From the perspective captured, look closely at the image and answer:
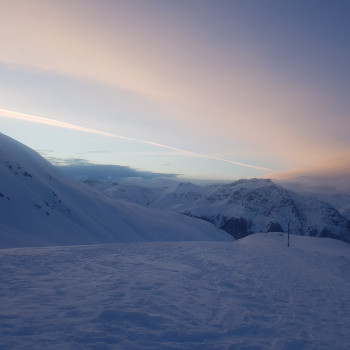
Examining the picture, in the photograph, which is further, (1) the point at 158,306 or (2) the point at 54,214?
(2) the point at 54,214

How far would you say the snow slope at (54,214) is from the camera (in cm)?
2760

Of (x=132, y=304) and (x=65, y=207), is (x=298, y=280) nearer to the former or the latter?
(x=132, y=304)

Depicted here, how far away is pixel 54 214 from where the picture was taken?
1314 inches

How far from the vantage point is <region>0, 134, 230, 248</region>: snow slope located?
90.5ft

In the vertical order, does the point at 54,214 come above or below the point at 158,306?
below

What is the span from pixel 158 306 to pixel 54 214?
28899 mm

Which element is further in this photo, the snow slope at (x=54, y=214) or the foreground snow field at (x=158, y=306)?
the snow slope at (x=54, y=214)

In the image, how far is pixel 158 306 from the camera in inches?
290

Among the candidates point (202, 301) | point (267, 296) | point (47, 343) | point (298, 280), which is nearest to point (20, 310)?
point (47, 343)

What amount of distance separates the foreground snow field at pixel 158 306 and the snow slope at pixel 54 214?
45.7 feet

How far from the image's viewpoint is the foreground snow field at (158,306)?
18.7ft

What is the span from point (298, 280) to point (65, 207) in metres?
30.1

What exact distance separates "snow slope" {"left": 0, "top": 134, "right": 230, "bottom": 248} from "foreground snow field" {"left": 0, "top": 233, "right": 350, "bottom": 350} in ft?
45.7

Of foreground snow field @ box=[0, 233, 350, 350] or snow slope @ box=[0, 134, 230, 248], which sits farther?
snow slope @ box=[0, 134, 230, 248]
